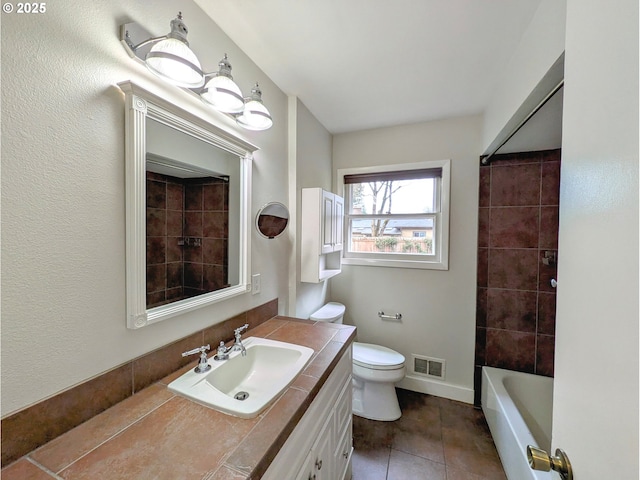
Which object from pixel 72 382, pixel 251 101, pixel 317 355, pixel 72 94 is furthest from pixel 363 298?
pixel 72 94

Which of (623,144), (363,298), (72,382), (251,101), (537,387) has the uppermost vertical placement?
(251,101)

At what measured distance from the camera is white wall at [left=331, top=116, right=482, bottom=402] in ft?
7.11

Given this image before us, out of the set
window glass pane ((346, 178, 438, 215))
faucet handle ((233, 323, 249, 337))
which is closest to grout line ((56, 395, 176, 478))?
faucet handle ((233, 323, 249, 337))

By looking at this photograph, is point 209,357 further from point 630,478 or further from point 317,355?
point 630,478

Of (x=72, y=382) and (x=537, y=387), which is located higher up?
(x=72, y=382)

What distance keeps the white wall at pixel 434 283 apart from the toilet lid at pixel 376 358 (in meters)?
0.28

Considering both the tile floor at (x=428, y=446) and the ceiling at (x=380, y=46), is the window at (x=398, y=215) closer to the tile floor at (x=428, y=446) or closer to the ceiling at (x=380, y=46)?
the ceiling at (x=380, y=46)

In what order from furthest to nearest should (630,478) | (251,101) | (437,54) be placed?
(437,54) → (251,101) → (630,478)

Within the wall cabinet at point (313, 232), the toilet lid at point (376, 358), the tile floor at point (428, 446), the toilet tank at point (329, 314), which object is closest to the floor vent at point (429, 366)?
the tile floor at point (428, 446)

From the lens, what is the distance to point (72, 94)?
0.73 meters

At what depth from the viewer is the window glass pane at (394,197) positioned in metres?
2.36

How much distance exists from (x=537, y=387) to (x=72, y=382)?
2.75 meters

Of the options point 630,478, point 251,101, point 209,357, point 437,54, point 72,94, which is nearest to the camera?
point 630,478

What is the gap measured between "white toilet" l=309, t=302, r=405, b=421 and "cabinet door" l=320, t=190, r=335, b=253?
23.6 inches
